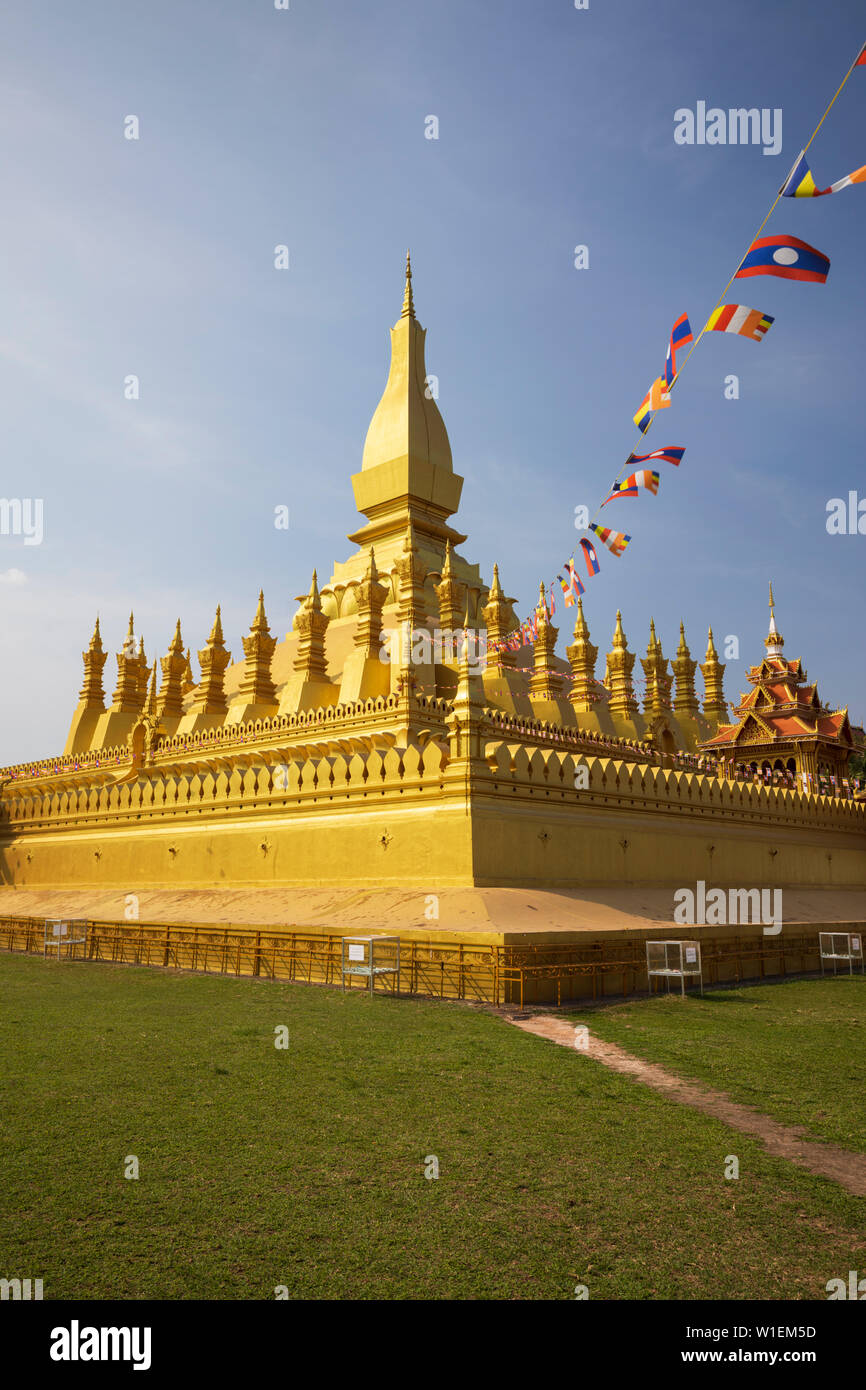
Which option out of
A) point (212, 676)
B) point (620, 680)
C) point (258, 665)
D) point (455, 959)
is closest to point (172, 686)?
point (212, 676)

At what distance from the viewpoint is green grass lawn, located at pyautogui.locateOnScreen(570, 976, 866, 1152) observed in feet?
24.2

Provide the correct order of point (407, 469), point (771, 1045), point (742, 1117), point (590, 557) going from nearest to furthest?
point (742, 1117)
point (771, 1045)
point (590, 557)
point (407, 469)

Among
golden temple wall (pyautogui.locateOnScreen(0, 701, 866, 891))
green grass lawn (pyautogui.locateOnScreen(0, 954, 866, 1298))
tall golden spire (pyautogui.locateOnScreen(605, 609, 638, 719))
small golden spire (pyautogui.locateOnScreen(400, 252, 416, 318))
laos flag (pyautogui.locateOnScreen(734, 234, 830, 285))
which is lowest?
green grass lawn (pyautogui.locateOnScreen(0, 954, 866, 1298))

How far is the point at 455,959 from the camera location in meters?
12.4

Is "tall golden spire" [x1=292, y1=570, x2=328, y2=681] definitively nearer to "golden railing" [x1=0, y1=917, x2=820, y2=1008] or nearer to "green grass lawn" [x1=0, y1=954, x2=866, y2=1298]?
"golden railing" [x1=0, y1=917, x2=820, y2=1008]

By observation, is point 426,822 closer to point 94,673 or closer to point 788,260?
point 788,260

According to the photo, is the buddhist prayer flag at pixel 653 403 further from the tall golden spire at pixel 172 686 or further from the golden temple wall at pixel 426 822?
the tall golden spire at pixel 172 686

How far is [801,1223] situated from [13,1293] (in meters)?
4.00

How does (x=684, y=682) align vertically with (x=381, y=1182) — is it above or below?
above

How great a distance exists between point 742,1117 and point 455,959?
18.8 feet

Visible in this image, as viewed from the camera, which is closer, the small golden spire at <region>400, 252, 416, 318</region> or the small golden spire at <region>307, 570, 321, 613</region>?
the small golden spire at <region>307, 570, 321, 613</region>

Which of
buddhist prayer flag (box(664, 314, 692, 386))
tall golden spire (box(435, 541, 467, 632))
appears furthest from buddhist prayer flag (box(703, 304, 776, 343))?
tall golden spire (box(435, 541, 467, 632))

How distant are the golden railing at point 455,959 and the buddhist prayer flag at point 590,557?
8.74 metres

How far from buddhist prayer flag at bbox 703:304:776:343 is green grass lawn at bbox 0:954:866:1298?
10360 millimetres
